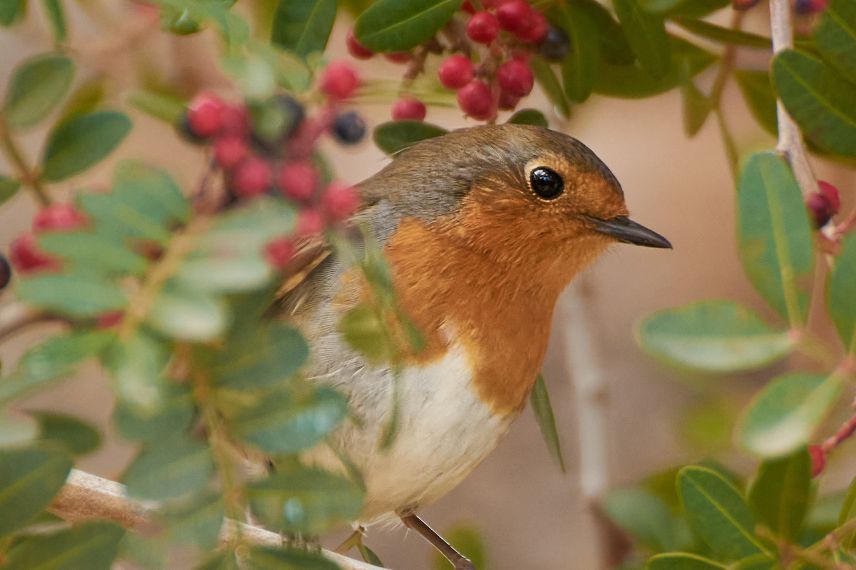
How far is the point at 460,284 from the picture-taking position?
2.37 metres

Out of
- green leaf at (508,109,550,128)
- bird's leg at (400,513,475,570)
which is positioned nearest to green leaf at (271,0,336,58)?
green leaf at (508,109,550,128)

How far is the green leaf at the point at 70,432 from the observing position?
5.75 feet

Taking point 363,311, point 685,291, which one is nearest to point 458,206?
point 363,311

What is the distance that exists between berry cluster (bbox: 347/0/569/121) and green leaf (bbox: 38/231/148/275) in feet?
3.30

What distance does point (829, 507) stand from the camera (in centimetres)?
264

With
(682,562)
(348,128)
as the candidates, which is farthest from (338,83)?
(682,562)

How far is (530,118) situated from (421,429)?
0.68 metres

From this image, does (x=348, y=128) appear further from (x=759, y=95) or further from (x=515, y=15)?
(x=759, y=95)

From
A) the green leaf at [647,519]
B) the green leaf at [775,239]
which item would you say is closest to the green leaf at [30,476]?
the green leaf at [775,239]

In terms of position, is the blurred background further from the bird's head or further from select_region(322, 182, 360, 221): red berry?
select_region(322, 182, 360, 221): red berry

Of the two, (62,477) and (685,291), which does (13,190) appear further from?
(685,291)

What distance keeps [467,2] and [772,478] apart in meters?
1.01

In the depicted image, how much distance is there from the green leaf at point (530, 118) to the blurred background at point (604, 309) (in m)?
2.18

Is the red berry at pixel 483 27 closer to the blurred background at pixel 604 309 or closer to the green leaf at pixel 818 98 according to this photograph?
the green leaf at pixel 818 98
